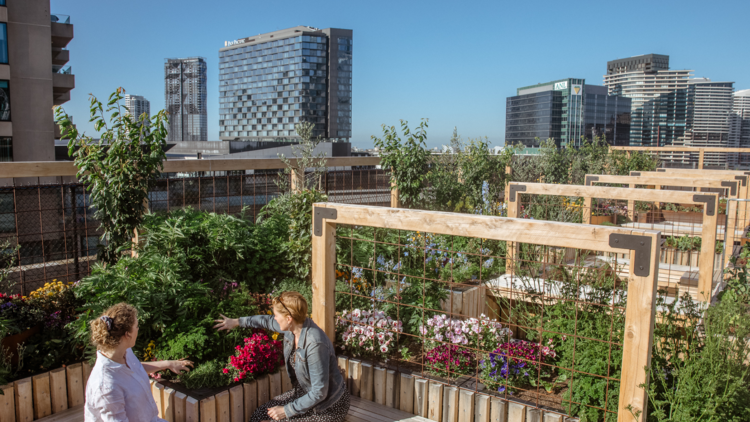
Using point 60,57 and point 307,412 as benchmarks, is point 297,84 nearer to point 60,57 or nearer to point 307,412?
point 60,57

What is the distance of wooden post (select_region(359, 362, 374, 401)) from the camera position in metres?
2.96

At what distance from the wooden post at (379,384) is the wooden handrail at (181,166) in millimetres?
2781

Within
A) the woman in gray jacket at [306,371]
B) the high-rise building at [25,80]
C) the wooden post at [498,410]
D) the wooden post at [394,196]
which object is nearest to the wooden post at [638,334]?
the wooden post at [498,410]

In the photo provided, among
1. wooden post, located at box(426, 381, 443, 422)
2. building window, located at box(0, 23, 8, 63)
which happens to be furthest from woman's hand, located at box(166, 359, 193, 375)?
building window, located at box(0, 23, 8, 63)

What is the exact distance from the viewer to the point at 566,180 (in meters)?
11.2

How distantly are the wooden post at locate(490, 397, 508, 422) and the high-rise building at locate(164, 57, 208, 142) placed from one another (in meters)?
181

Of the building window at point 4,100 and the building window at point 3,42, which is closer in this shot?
the building window at point 3,42

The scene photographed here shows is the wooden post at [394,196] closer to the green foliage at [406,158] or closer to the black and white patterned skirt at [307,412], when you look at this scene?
the green foliage at [406,158]

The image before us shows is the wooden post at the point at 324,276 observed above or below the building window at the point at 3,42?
below

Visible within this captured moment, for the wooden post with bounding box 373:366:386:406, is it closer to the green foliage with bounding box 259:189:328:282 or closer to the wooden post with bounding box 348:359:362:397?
the wooden post with bounding box 348:359:362:397

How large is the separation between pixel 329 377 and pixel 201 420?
2.26ft

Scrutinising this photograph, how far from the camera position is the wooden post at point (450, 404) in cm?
267

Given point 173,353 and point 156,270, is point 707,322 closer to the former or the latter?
point 173,353

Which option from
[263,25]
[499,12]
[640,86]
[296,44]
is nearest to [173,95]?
[263,25]
